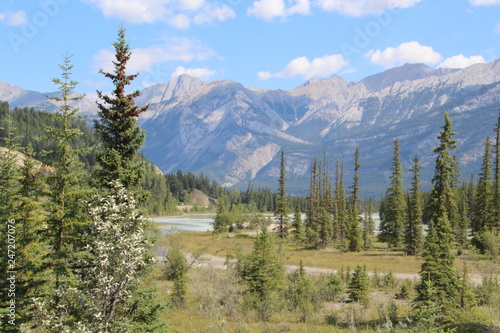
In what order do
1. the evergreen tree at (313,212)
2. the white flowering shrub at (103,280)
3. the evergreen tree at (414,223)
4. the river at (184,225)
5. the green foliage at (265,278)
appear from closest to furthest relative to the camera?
the white flowering shrub at (103,280) < the green foliage at (265,278) < the evergreen tree at (414,223) < the evergreen tree at (313,212) < the river at (184,225)

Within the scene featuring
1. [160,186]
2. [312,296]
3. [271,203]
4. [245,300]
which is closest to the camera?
[245,300]

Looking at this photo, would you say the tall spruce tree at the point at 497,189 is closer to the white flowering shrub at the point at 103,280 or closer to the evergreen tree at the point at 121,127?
the evergreen tree at the point at 121,127

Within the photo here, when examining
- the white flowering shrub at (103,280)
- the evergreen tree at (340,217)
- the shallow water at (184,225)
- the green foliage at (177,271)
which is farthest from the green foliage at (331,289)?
the shallow water at (184,225)

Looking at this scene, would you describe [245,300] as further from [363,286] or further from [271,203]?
[271,203]

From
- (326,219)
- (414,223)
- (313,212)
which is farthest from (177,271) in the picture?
(313,212)

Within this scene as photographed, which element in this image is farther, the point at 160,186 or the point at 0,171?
the point at 160,186

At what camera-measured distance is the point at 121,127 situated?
14.4 metres

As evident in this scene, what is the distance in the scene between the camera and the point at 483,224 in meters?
54.3

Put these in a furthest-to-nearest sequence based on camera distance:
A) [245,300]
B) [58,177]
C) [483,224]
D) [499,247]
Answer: [483,224], [499,247], [245,300], [58,177]

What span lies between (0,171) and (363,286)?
24.1 meters

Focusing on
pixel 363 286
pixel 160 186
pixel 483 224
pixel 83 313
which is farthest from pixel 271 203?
pixel 83 313

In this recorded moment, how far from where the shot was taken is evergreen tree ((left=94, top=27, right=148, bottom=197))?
1429 cm

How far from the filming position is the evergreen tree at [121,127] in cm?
1429

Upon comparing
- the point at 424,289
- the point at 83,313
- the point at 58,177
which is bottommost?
the point at 424,289
